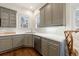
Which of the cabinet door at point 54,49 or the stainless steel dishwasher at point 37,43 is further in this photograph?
the stainless steel dishwasher at point 37,43

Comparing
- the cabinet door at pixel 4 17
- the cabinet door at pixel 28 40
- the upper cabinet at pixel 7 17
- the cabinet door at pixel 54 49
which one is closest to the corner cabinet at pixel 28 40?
the cabinet door at pixel 28 40

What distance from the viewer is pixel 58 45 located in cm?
153

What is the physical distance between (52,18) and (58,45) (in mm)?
819

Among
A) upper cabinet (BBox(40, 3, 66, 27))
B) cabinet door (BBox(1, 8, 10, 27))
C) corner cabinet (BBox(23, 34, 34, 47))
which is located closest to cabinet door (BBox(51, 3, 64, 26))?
upper cabinet (BBox(40, 3, 66, 27))

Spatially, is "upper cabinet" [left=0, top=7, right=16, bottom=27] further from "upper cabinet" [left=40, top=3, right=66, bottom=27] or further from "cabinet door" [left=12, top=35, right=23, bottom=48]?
"upper cabinet" [left=40, top=3, right=66, bottom=27]

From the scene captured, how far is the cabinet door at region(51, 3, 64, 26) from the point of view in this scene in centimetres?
191

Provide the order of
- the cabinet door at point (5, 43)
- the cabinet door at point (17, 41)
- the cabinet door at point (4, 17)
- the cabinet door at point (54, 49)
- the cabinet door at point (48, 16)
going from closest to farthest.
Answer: the cabinet door at point (54, 49) < the cabinet door at point (4, 17) < the cabinet door at point (48, 16) < the cabinet door at point (17, 41) < the cabinet door at point (5, 43)

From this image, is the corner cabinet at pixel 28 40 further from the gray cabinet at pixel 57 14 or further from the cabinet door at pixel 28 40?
the gray cabinet at pixel 57 14

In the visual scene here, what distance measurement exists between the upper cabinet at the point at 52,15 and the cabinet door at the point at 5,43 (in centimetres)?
101

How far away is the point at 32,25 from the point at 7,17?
0.57 m

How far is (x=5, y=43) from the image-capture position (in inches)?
101

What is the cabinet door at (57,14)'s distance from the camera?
1913mm

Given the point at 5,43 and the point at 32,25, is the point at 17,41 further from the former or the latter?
the point at 32,25

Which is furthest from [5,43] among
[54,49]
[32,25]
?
[54,49]
